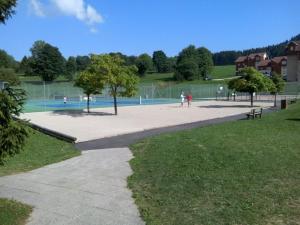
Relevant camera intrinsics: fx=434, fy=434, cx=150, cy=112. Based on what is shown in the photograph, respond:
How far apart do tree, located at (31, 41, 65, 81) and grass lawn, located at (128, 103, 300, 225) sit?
9298 cm

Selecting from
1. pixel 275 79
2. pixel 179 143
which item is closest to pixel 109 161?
pixel 179 143

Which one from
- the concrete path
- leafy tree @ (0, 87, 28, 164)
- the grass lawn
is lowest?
the concrete path

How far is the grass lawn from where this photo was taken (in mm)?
6426

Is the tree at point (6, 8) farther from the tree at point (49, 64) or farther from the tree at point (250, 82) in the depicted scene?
the tree at point (49, 64)

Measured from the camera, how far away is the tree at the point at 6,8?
6.67 m

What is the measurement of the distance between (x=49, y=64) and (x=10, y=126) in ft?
326

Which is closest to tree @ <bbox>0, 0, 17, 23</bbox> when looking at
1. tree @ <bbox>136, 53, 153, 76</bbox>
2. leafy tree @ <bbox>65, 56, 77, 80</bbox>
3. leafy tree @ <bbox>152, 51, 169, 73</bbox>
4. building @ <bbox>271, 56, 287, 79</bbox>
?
leafy tree @ <bbox>65, 56, 77, 80</bbox>

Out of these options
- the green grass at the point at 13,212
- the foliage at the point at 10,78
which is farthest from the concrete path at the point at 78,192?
the foliage at the point at 10,78

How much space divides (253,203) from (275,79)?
45.0m

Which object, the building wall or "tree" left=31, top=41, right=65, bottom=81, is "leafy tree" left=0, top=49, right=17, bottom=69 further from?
the building wall

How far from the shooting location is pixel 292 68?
319 feet

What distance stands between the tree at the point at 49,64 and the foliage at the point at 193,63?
1156 inches

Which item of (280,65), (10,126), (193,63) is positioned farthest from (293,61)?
(10,126)

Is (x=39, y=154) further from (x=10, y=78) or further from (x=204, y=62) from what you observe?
(x=204, y=62)
